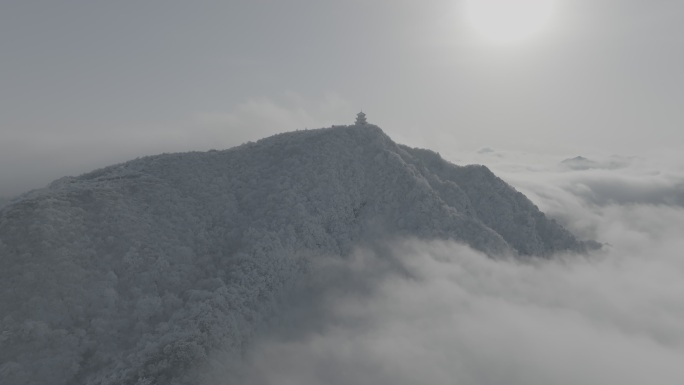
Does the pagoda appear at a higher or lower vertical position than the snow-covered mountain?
higher

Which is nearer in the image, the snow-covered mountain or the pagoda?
the snow-covered mountain

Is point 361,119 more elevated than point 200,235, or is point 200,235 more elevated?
point 361,119

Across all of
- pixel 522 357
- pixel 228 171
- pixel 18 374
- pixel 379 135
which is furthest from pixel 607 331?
pixel 18 374

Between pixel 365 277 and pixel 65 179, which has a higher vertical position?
pixel 65 179

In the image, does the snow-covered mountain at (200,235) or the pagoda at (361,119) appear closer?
the snow-covered mountain at (200,235)

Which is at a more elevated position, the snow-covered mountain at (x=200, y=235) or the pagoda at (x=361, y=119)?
the pagoda at (x=361, y=119)

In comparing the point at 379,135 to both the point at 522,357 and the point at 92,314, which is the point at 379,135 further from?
the point at 92,314

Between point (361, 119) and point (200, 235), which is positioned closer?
point (200, 235)

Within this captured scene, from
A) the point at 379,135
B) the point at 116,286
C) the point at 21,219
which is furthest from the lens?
the point at 379,135
